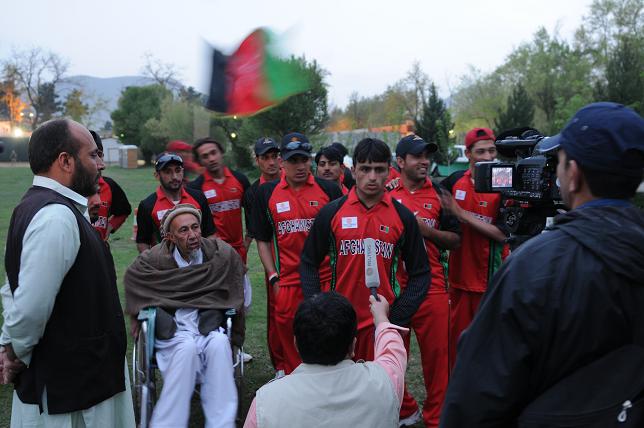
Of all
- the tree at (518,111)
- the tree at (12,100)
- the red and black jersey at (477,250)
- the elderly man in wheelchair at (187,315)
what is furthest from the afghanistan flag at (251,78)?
the tree at (12,100)

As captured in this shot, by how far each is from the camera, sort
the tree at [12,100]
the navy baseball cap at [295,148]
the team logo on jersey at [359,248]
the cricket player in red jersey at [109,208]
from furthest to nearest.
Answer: the tree at [12,100] < the cricket player in red jersey at [109,208] < the navy baseball cap at [295,148] < the team logo on jersey at [359,248]

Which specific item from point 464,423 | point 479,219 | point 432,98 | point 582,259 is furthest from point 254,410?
A: point 432,98

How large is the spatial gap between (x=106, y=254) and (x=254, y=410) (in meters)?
1.25

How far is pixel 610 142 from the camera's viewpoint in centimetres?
165

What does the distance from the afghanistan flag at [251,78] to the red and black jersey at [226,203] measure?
1386 millimetres

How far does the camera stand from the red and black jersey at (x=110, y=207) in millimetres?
6520

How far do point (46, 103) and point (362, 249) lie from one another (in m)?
86.5

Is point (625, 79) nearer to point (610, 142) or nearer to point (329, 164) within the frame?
point (329, 164)

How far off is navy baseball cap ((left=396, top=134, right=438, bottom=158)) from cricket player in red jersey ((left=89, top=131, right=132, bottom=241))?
10.7 feet

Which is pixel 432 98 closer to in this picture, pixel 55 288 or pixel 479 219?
pixel 479 219

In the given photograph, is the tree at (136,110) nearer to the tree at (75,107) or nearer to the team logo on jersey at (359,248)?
the tree at (75,107)

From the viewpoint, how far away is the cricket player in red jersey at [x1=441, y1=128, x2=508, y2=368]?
522 cm

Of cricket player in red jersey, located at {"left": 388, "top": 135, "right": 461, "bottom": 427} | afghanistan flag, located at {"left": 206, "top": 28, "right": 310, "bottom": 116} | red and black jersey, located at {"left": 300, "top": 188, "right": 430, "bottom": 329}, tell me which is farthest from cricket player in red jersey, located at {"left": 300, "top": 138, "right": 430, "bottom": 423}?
afghanistan flag, located at {"left": 206, "top": 28, "right": 310, "bottom": 116}

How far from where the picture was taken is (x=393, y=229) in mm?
4191
